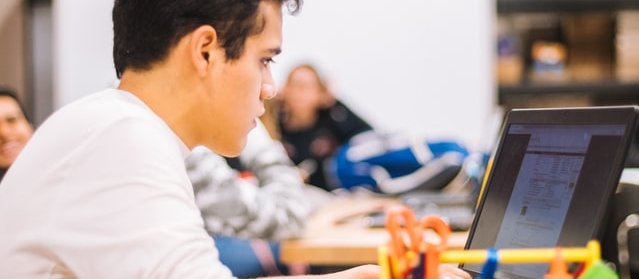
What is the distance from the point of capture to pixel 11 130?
248 centimetres

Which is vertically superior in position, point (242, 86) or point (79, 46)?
point (242, 86)

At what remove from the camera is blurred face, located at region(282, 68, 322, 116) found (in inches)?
169

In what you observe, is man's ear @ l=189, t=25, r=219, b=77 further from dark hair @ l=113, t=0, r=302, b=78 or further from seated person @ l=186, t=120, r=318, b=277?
seated person @ l=186, t=120, r=318, b=277

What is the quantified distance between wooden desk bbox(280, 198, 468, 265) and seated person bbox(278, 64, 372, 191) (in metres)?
1.87

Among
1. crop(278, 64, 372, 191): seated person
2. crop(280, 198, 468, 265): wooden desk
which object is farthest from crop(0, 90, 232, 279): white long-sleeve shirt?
crop(278, 64, 372, 191): seated person

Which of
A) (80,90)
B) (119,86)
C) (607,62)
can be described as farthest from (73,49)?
(119,86)

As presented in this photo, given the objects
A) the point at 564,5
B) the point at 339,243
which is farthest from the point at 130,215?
the point at 564,5

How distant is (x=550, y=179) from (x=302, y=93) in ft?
10.9

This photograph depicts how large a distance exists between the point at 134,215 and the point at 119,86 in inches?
11.3

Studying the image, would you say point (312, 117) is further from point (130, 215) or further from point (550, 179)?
point (130, 215)

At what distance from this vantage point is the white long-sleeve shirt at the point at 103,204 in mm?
847

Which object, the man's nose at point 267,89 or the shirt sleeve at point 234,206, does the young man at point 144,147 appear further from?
the shirt sleeve at point 234,206

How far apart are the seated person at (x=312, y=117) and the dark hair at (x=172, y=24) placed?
10.1 feet

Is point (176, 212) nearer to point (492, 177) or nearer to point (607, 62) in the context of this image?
point (492, 177)
